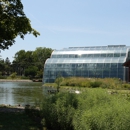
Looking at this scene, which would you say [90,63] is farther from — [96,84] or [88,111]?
[88,111]

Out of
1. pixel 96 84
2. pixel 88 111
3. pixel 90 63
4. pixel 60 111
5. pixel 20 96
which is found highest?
pixel 90 63

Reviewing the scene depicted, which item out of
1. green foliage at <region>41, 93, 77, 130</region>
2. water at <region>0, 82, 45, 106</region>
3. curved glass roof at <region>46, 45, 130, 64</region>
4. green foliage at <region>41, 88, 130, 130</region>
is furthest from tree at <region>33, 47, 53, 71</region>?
green foliage at <region>41, 88, 130, 130</region>

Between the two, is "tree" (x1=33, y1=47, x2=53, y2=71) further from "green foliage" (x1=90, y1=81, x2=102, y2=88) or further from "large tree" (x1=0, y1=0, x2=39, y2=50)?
"large tree" (x1=0, y1=0, x2=39, y2=50)

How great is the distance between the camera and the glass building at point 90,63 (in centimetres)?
4384

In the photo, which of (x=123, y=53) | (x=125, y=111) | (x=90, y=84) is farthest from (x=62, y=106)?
(x=123, y=53)

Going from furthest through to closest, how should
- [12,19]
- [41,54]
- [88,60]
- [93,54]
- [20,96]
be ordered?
[41,54] < [93,54] < [88,60] < [20,96] < [12,19]

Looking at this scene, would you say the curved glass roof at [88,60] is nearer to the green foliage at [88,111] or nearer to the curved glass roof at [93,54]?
the curved glass roof at [93,54]

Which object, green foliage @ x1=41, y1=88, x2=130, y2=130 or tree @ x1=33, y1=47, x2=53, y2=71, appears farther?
tree @ x1=33, y1=47, x2=53, y2=71

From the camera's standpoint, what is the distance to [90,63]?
46.8 meters

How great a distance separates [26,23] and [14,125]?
5.07 meters

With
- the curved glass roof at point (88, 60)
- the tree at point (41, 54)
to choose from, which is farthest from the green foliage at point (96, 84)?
the tree at point (41, 54)

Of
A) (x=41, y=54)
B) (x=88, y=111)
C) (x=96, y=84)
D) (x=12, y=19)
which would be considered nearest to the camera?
(x=88, y=111)

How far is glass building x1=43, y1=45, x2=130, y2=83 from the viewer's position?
43844 millimetres

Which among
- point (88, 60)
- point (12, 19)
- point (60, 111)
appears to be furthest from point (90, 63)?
point (60, 111)
